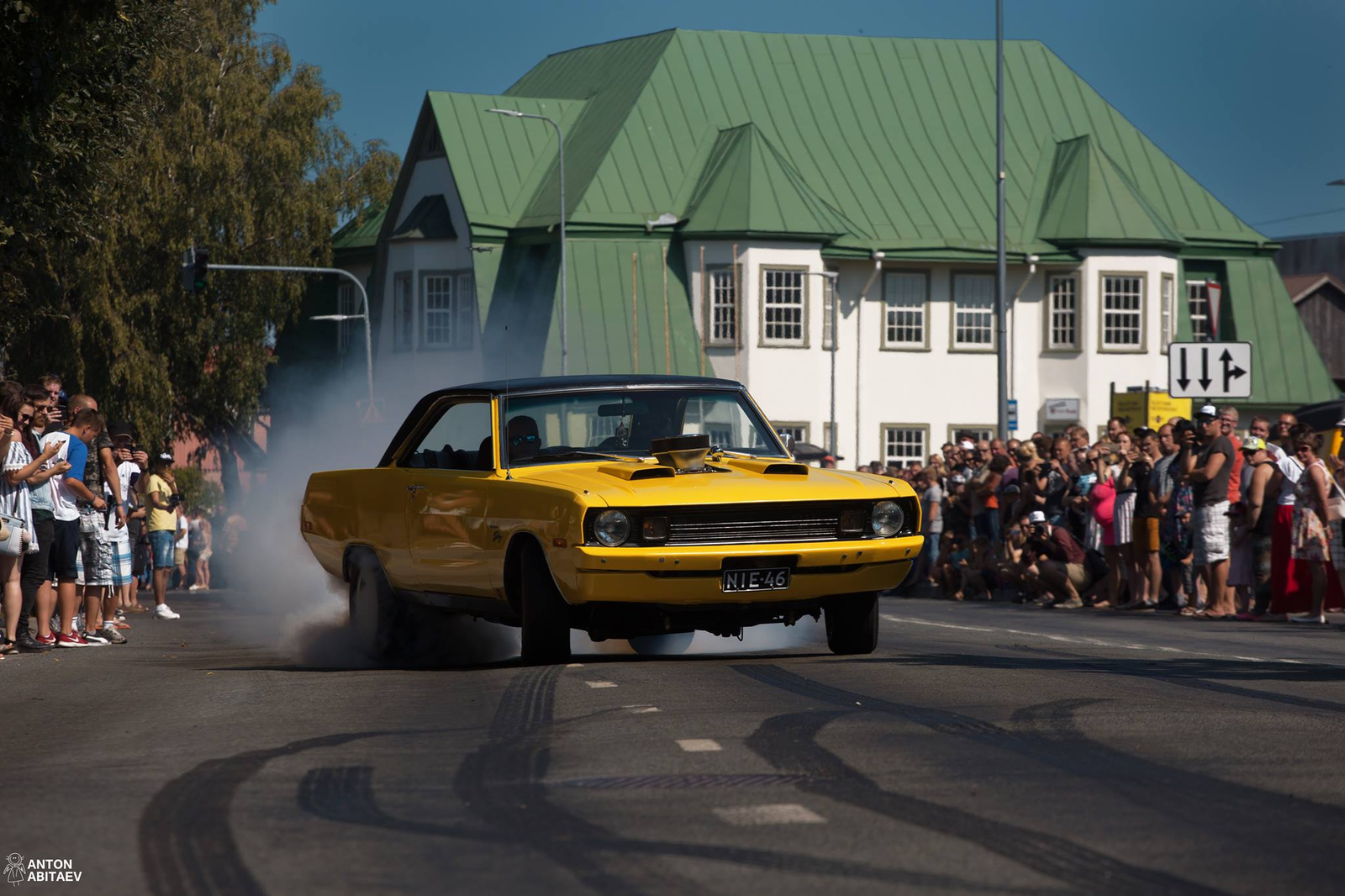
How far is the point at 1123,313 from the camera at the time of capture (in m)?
55.5

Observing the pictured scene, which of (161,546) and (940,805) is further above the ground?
(940,805)

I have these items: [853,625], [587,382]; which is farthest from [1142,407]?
[587,382]

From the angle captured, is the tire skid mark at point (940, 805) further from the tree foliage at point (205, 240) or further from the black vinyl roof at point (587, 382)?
the tree foliage at point (205, 240)

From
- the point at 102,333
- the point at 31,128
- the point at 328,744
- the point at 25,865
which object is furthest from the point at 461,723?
the point at 102,333

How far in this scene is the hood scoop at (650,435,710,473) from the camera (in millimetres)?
12352

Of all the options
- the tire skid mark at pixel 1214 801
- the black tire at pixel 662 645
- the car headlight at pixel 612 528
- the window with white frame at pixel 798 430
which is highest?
the window with white frame at pixel 798 430

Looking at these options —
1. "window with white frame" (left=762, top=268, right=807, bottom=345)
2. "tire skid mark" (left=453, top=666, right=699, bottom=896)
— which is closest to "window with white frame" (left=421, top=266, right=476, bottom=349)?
"window with white frame" (left=762, top=268, right=807, bottom=345)

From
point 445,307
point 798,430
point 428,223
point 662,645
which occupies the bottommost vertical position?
point 662,645

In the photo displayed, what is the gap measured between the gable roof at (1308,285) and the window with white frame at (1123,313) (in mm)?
30652

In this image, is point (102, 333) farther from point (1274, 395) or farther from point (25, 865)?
point (25, 865)

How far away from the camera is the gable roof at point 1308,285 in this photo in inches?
3324

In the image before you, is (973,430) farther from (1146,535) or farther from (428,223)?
(1146,535)

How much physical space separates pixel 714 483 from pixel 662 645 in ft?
8.29

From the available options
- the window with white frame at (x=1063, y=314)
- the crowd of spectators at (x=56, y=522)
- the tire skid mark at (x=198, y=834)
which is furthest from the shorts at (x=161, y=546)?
the window with white frame at (x=1063, y=314)
